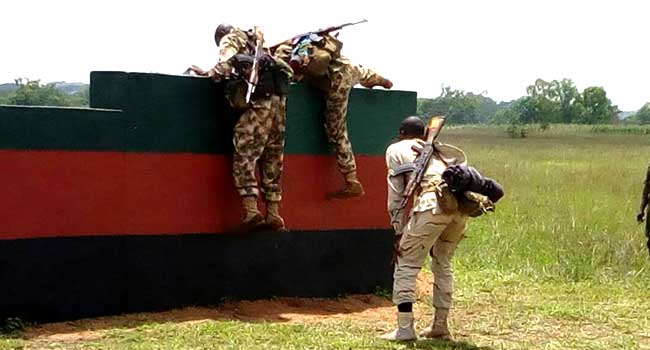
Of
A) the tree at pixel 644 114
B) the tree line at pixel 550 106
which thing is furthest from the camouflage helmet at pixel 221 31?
the tree at pixel 644 114

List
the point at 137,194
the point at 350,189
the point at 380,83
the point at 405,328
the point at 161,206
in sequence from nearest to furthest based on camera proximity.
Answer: the point at 405,328
the point at 137,194
the point at 161,206
the point at 350,189
the point at 380,83

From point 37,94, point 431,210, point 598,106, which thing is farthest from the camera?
point 598,106

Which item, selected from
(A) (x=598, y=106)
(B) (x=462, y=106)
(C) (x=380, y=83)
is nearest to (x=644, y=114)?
(A) (x=598, y=106)

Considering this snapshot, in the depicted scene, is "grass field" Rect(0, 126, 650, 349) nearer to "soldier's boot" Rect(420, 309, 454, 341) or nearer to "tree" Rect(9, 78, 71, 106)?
"soldier's boot" Rect(420, 309, 454, 341)

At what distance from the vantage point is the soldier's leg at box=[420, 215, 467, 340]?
6.65 meters

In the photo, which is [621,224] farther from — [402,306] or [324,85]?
[402,306]

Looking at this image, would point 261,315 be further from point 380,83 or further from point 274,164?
point 380,83

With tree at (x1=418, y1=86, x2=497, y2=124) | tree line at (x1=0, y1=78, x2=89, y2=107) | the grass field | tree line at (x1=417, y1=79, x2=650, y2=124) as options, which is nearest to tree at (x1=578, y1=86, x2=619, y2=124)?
tree line at (x1=417, y1=79, x2=650, y2=124)

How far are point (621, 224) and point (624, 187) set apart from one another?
19.9 ft

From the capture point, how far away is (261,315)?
7352 millimetres

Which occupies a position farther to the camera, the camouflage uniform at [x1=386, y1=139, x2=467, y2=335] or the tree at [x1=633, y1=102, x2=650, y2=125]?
the tree at [x1=633, y1=102, x2=650, y2=125]

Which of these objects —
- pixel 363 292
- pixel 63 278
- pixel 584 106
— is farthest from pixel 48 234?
pixel 584 106

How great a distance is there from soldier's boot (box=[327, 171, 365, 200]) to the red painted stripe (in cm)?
7

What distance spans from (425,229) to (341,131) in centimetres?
158
